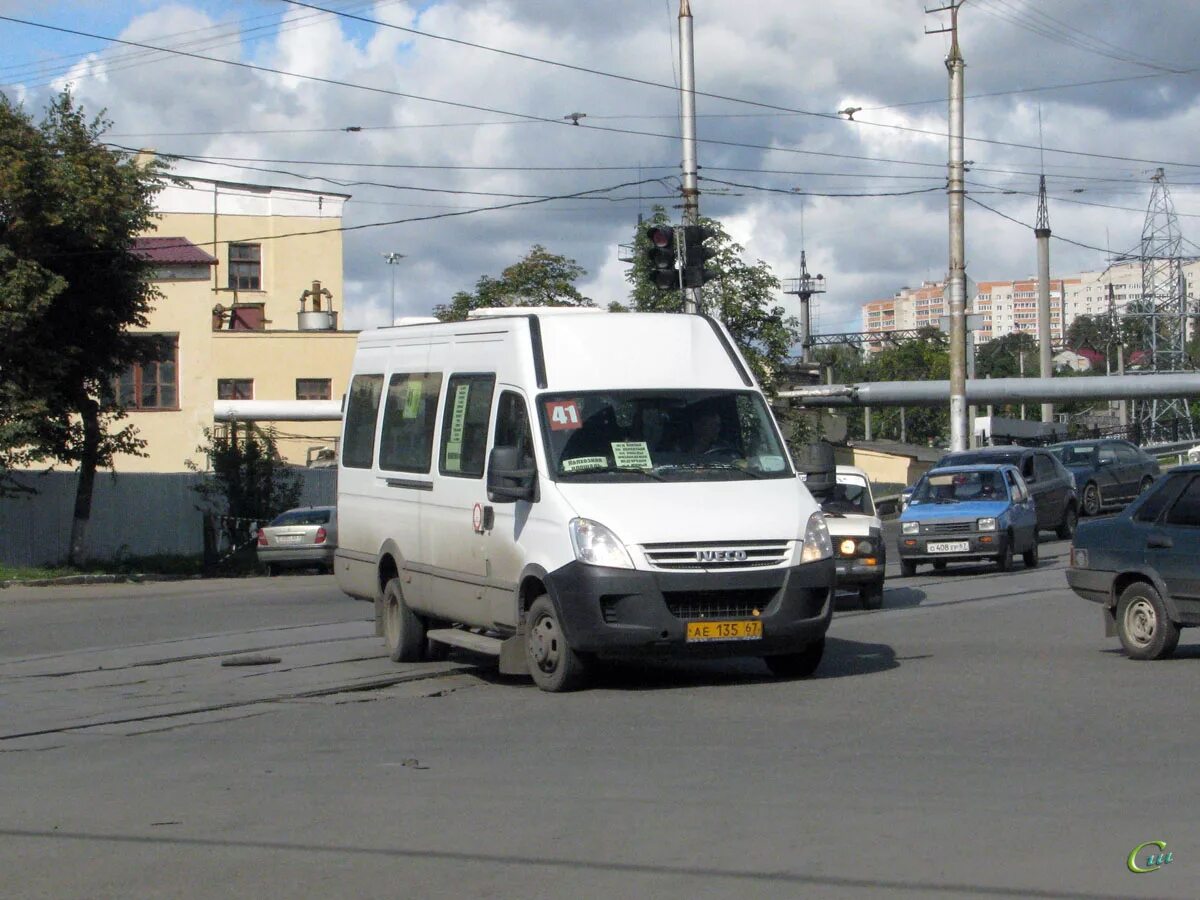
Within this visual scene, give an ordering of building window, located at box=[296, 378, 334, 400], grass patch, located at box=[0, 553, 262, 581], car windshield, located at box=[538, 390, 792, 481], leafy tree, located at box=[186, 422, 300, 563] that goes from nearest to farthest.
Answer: car windshield, located at box=[538, 390, 792, 481]
grass patch, located at box=[0, 553, 262, 581]
leafy tree, located at box=[186, 422, 300, 563]
building window, located at box=[296, 378, 334, 400]

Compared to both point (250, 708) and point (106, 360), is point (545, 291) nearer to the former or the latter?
point (106, 360)

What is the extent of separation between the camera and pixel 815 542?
434 inches

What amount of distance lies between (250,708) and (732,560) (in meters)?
3.59

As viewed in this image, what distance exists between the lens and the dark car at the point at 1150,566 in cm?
1190

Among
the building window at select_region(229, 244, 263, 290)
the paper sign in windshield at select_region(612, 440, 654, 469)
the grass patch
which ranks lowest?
the grass patch

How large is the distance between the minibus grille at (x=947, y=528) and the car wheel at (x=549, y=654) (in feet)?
43.9

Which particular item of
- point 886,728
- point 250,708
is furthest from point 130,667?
point 886,728

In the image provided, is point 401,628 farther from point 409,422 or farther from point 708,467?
point 708,467

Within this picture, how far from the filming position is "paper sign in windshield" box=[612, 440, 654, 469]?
442 inches

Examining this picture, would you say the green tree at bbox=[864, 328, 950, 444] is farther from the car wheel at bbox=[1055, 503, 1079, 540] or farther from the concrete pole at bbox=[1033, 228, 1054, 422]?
the car wheel at bbox=[1055, 503, 1079, 540]

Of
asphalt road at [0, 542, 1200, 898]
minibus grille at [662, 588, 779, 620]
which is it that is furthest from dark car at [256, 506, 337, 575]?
minibus grille at [662, 588, 779, 620]

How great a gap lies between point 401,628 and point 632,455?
327 centimetres

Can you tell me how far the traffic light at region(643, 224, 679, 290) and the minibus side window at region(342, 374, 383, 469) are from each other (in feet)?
22.9

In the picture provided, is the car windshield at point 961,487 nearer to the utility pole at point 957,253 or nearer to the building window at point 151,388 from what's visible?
the utility pole at point 957,253
